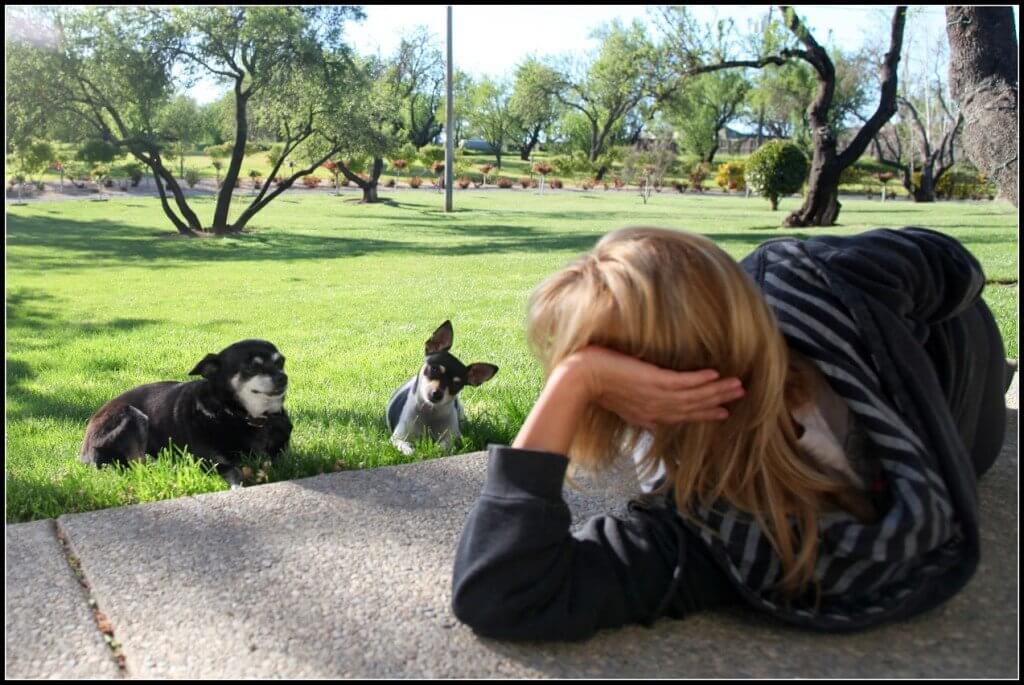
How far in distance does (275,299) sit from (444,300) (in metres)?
0.73

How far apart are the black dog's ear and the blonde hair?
121 centimetres

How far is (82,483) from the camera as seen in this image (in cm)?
232

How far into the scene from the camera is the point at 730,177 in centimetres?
494

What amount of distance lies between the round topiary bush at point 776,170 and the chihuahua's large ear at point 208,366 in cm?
320

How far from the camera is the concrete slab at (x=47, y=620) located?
51.6 inches

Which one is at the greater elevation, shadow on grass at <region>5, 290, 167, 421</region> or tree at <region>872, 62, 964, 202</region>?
tree at <region>872, 62, 964, 202</region>

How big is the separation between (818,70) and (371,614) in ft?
12.6

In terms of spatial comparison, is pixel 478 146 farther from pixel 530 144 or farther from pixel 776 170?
pixel 776 170

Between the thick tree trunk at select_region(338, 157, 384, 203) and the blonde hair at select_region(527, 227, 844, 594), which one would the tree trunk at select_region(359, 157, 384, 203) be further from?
the blonde hair at select_region(527, 227, 844, 594)

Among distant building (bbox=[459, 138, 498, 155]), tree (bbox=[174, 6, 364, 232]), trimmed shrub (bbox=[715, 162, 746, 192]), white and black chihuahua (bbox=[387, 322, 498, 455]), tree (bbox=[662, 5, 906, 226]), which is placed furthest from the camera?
trimmed shrub (bbox=[715, 162, 746, 192])

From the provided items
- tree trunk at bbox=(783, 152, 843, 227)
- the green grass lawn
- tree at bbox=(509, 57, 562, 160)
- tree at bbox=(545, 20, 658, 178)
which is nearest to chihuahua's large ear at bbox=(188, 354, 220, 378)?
the green grass lawn

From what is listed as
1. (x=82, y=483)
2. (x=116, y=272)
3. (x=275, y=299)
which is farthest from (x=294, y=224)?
(x=82, y=483)

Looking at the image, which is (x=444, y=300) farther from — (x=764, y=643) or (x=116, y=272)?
(x=764, y=643)

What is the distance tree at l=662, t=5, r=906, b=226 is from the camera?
4035mm
